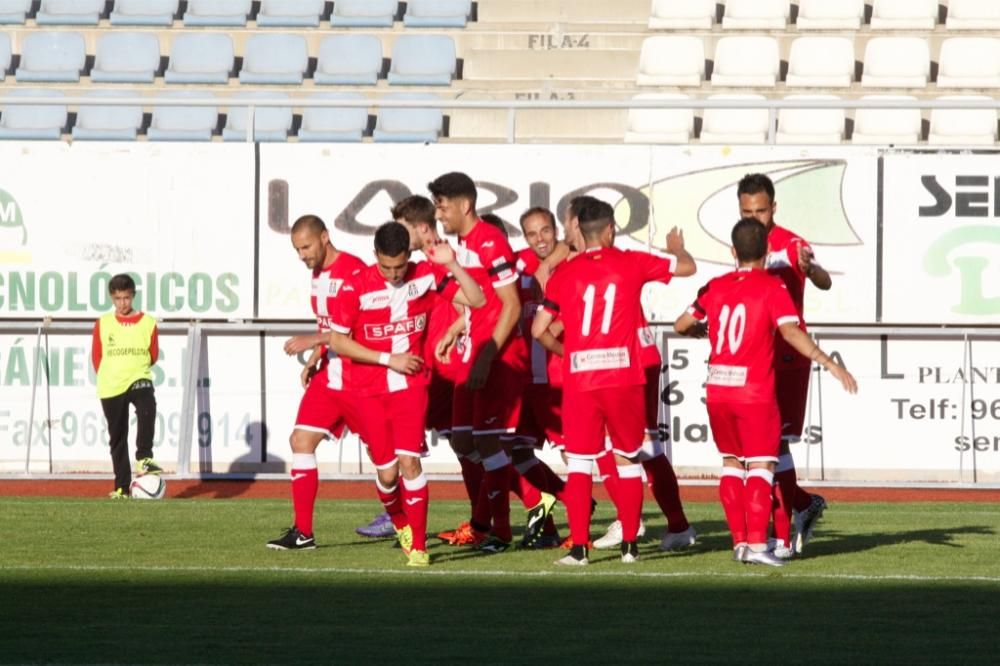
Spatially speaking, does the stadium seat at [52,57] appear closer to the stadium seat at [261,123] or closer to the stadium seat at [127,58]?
the stadium seat at [127,58]

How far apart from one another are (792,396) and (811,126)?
12610 millimetres

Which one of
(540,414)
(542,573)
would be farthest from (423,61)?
(542,573)

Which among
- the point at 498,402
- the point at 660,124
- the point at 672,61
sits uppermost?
the point at 672,61

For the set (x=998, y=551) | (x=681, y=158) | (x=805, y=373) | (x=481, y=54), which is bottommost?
(x=998, y=551)

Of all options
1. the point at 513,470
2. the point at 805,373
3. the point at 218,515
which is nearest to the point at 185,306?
the point at 218,515

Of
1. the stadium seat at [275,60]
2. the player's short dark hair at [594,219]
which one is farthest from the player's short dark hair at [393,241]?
the stadium seat at [275,60]

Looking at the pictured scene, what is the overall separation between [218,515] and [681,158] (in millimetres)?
6933

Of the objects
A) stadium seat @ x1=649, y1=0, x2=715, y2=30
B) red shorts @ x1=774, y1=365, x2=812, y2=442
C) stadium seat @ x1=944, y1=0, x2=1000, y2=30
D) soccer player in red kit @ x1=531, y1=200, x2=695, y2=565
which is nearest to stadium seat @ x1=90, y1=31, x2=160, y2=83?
stadium seat @ x1=649, y1=0, x2=715, y2=30

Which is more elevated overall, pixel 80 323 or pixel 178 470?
pixel 80 323

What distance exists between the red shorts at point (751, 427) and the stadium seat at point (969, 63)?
1452 centimetres

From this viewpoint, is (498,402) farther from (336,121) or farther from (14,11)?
(14,11)

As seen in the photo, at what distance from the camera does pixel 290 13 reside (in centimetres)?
2542

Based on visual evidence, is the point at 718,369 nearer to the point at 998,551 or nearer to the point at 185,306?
the point at 998,551

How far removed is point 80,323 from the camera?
18.2 metres
